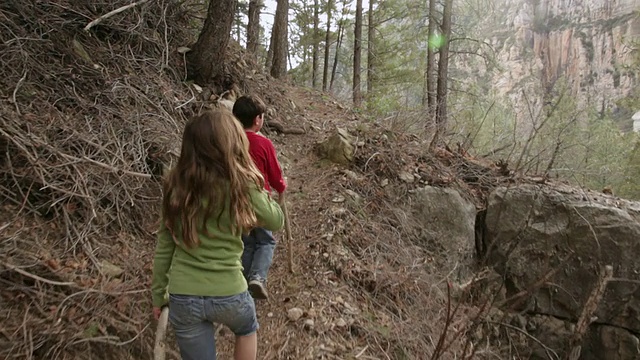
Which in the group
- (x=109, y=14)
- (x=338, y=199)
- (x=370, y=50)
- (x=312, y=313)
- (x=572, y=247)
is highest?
(x=370, y=50)

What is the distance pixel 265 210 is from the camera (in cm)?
187

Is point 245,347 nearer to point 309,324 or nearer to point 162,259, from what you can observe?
point 162,259

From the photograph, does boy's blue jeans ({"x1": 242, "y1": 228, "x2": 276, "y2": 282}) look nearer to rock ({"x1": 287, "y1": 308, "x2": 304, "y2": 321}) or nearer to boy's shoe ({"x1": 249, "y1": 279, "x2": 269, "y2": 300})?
boy's shoe ({"x1": 249, "y1": 279, "x2": 269, "y2": 300})

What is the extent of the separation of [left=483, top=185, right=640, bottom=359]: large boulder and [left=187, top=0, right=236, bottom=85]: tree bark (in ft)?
15.7

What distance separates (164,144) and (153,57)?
1.79 m

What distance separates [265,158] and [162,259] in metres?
1.21

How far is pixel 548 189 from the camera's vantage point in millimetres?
6242

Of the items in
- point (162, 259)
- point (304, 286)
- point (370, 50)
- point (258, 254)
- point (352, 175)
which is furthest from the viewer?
point (370, 50)

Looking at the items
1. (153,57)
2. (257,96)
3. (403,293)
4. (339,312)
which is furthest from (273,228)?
(257,96)

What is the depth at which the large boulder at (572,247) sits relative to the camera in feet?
19.5

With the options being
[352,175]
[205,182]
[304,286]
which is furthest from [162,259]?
[352,175]

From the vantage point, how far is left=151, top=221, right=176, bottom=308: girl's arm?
1842 mm

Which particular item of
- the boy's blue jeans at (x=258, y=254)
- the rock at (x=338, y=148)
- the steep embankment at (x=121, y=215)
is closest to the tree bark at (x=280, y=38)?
the steep embankment at (x=121, y=215)

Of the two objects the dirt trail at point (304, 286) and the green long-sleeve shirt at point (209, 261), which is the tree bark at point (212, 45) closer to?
the dirt trail at point (304, 286)
